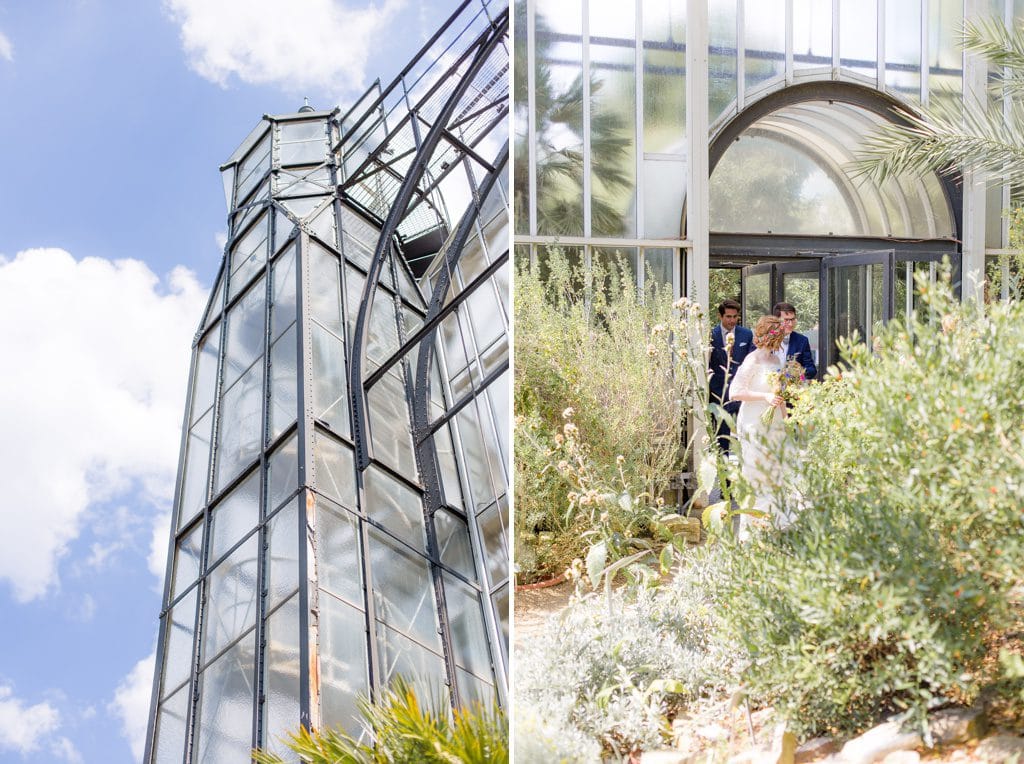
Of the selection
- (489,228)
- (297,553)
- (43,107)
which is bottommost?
(297,553)

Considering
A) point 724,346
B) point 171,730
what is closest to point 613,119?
point 724,346

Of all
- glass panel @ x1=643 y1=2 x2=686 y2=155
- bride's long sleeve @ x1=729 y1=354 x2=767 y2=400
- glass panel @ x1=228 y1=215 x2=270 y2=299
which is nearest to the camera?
bride's long sleeve @ x1=729 y1=354 x2=767 y2=400

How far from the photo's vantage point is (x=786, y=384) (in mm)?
3053

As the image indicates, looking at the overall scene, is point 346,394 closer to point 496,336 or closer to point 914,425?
point 496,336

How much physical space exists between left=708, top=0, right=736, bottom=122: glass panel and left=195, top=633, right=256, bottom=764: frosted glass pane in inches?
204

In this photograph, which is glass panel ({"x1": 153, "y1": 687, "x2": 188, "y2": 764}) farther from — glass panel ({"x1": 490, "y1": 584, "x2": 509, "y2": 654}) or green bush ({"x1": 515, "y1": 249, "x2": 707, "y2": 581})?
green bush ({"x1": 515, "y1": 249, "x2": 707, "y2": 581})

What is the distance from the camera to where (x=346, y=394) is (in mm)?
7188

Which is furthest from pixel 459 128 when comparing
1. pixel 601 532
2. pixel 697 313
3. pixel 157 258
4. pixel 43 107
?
pixel 157 258

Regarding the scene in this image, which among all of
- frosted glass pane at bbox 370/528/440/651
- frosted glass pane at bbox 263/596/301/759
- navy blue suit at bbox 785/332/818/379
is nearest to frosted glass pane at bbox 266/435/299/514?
frosted glass pane at bbox 370/528/440/651

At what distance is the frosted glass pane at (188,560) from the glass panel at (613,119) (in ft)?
13.7

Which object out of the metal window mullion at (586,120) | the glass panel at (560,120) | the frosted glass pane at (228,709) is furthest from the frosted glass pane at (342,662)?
the metal window mullion at (586,120)

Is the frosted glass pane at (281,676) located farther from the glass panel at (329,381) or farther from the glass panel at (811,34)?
the glass panel at (811,34)

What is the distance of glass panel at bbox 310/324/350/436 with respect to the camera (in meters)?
6.87

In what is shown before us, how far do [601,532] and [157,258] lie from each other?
1863 centimetres
